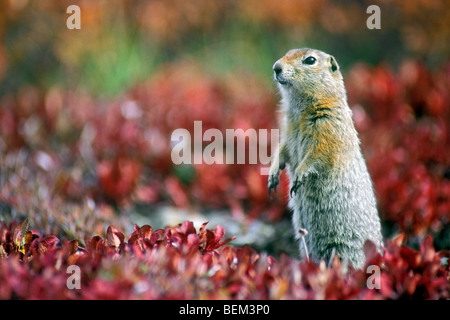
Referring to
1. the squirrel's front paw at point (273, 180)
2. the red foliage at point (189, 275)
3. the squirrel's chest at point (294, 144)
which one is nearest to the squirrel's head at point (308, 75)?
the squirrel's chest at point (294, 144)

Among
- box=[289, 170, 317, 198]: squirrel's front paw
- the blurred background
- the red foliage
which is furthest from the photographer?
the blurred background

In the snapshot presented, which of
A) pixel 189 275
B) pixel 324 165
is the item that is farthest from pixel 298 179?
pixel 189 275

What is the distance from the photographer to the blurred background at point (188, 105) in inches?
167

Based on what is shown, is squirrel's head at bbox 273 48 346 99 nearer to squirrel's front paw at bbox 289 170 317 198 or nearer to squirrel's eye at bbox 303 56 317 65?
squirrel's eye at bbox 303 56 317 65

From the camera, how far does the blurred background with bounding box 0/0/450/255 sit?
4.25 metres

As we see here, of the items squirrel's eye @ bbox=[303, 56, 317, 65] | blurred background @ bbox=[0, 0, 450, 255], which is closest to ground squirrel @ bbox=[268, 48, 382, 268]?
squirrel's eye @ bbox=[303, 56, 317, 65]

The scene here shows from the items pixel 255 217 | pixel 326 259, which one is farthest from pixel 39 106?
pixel 326 259

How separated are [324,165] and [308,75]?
0.63 m

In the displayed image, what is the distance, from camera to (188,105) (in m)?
5.94

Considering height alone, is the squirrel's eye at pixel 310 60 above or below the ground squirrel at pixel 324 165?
above

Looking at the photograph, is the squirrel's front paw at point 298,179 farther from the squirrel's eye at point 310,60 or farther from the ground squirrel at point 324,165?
the squirrel's eye at point 310,60

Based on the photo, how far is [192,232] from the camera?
9.14 feet

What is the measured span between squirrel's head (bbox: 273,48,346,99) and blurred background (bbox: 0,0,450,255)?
1.43 meters

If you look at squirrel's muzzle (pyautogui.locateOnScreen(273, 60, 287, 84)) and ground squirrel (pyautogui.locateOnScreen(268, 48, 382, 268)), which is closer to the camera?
ground squirrel (pyautogui.locateOnScreen(268, 48, 382, 268))
